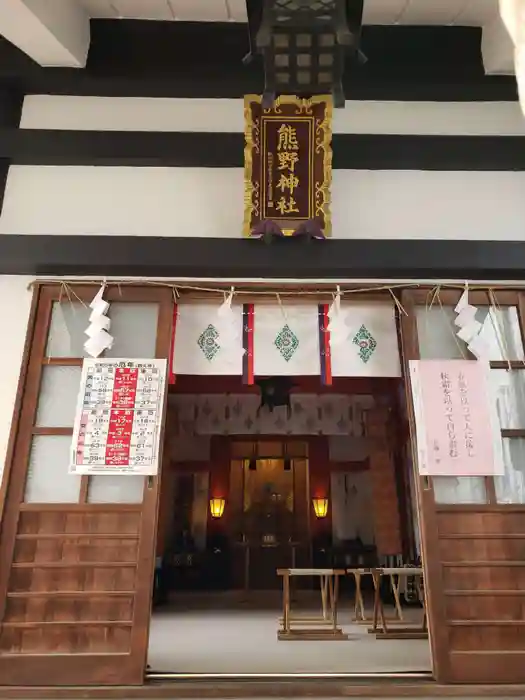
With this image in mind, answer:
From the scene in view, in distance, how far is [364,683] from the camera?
2768 millimetres

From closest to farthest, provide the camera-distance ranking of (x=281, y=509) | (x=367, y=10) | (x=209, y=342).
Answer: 1. (x=209, y=342)
2. (x=367, y=10)
3. (x=281, y=509)

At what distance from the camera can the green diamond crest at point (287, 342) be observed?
348 centimetres

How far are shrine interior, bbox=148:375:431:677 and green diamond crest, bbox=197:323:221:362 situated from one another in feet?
9.28

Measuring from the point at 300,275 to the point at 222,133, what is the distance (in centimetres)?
110

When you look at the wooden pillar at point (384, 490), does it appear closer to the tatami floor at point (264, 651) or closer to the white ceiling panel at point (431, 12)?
the tatami floor at point (264, 651)

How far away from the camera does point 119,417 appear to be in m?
3.21

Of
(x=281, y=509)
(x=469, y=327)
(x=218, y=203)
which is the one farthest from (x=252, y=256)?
(x=281, y=509)

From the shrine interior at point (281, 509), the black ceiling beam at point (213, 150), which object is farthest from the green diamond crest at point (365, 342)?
the shrine interior at point (281, 509)

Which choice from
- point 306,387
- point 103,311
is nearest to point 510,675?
point 103,311

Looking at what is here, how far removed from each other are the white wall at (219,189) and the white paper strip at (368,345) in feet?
1.61

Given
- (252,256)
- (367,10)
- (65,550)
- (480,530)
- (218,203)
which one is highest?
(367,10)

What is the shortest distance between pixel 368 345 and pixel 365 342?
27 mm

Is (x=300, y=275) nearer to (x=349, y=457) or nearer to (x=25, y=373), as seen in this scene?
(x=25, y=373)

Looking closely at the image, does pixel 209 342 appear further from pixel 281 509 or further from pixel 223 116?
pixel 281 509
